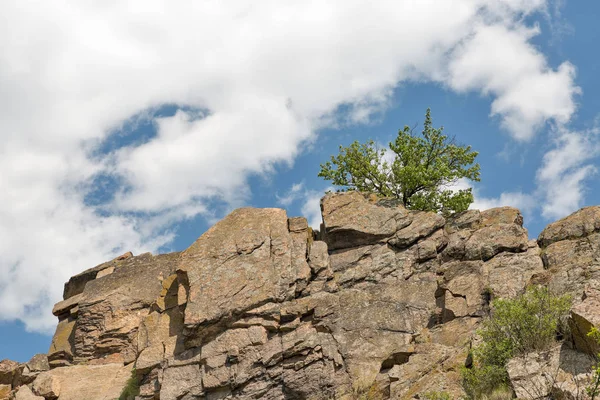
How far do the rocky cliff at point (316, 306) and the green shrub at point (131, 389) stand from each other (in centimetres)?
48

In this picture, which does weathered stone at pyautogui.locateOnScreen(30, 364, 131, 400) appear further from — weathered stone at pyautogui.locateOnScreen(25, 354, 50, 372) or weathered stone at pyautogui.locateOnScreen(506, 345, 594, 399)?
weathered stone at pyautogui.locateOnScreen(506, 345, 594, 399)

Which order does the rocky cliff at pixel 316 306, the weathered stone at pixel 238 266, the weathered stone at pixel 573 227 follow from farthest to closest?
the weathered stone at pixel 573 227, the weathered stone at pixel 238 266, the rocky cliff at pixel 316 306

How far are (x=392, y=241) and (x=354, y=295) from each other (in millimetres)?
3622

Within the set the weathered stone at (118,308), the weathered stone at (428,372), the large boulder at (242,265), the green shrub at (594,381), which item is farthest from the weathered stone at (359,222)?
the green shrub at (594,381)

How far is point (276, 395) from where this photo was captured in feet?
76.8

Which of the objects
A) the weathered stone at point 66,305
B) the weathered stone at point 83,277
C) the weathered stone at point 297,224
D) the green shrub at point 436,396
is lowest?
the green shrub at point 436,396


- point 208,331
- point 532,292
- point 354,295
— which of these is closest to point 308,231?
point 354,295

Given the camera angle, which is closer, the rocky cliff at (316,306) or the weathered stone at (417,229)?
the rocky cliff at (316,306)

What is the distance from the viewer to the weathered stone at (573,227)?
26719mm

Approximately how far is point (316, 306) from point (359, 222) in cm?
520

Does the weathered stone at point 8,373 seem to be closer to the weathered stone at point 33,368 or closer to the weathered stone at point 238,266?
the weathered stone at point 33,368

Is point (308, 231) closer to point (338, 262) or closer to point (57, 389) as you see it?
point (338, 262)

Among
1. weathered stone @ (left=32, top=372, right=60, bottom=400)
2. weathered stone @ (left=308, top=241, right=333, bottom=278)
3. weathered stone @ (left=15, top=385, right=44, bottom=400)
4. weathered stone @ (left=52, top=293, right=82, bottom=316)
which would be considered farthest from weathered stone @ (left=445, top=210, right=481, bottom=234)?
weathered stone @ (left=15, top=385, right=44, bottom=400)

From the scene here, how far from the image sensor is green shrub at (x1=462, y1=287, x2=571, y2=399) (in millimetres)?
19516
